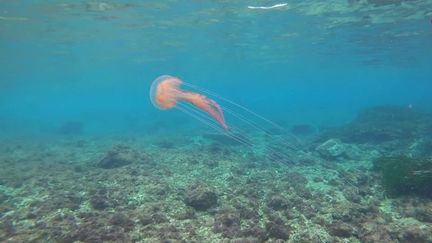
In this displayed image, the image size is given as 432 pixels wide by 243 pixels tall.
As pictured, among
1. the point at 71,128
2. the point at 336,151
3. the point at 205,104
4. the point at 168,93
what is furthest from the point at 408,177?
the point at 71,128

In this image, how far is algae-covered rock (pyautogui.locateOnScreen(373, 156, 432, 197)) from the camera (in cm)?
1026

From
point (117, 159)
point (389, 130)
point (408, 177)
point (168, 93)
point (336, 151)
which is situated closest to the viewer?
point (168, 93)

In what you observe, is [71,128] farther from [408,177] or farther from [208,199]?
[408,177]

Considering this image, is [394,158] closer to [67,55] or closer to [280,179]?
[280,179]

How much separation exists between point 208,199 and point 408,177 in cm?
647

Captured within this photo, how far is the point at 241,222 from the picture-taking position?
8.75 m

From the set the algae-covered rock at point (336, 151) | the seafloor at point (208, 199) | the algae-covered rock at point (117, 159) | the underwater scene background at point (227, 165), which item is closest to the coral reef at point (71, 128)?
the underwater scene background at point (227, 165)

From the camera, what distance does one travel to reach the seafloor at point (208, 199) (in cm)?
796

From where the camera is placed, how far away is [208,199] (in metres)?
9.73

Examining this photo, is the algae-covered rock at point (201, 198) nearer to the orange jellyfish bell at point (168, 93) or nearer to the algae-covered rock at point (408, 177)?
the orange jellyfish bell at point (168, 93)

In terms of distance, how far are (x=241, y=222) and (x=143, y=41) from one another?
32.4 metres

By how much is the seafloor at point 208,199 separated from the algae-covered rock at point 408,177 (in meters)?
0.23

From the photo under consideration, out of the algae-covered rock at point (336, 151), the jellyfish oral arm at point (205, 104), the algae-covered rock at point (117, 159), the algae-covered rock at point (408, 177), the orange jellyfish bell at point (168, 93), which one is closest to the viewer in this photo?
the jellyfish oral arm at point (205, 104)

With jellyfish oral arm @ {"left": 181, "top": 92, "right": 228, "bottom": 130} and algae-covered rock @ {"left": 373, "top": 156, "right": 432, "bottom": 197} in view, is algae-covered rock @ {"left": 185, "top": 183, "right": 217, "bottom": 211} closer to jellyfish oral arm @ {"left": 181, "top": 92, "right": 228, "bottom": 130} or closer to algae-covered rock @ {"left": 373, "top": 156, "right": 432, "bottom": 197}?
jellyfish oral arm @ {"left": 181, "top": 92, "right": 228, "bottom": 130}
